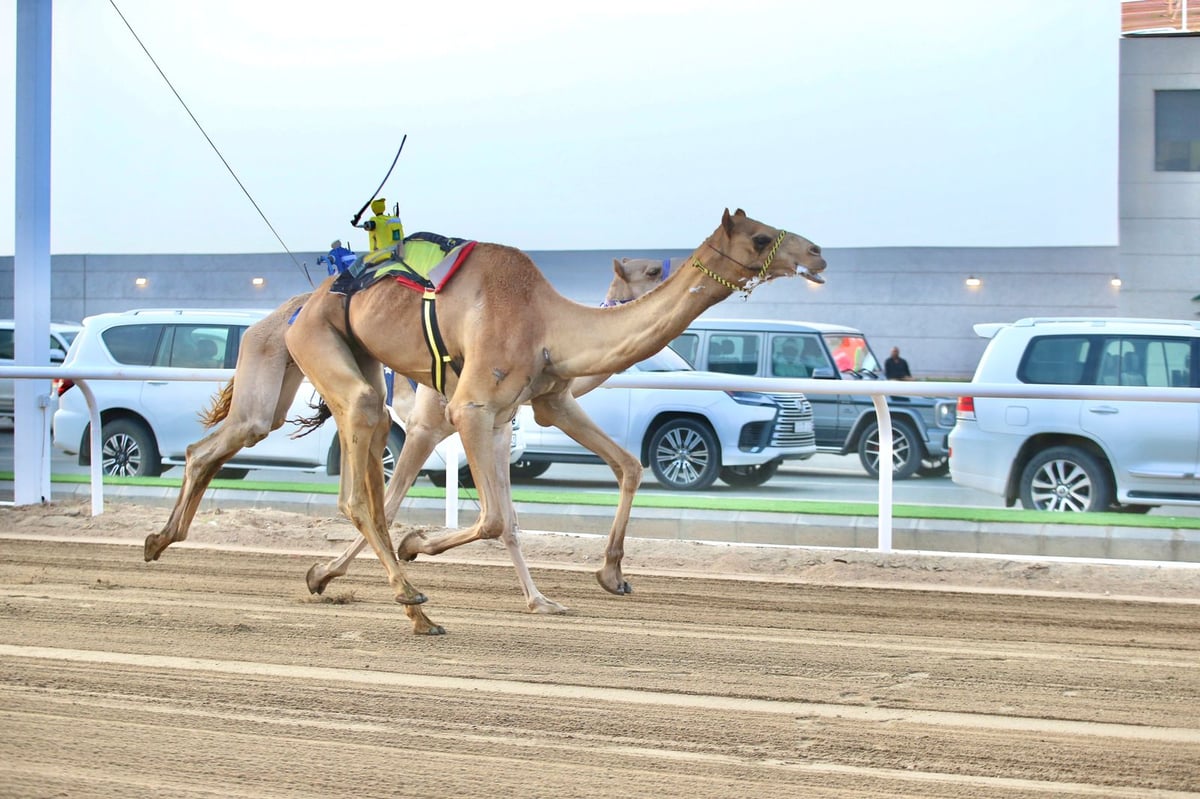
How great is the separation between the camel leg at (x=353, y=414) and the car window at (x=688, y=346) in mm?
7983

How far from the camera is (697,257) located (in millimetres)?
7195

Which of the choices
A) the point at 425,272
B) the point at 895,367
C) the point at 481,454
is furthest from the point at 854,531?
the point at 895,367

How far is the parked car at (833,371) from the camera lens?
407 inches

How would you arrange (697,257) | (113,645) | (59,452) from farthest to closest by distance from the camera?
1. (59,452)
2. (697,257)
3. (113,645)

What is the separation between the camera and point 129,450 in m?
13.0

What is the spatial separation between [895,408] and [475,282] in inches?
172

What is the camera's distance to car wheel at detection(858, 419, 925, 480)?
33.4ft

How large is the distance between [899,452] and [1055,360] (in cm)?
246

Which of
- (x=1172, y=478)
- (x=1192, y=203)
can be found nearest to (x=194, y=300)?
(x=1192, y=203)

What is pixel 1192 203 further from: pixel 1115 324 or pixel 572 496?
pixel 572 496

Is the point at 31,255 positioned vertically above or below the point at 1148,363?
above

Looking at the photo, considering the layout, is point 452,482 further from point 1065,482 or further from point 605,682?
point 605,682

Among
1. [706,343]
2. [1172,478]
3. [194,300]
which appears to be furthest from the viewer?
[194,300]

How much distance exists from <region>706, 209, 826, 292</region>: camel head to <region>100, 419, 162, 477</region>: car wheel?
294 inches
